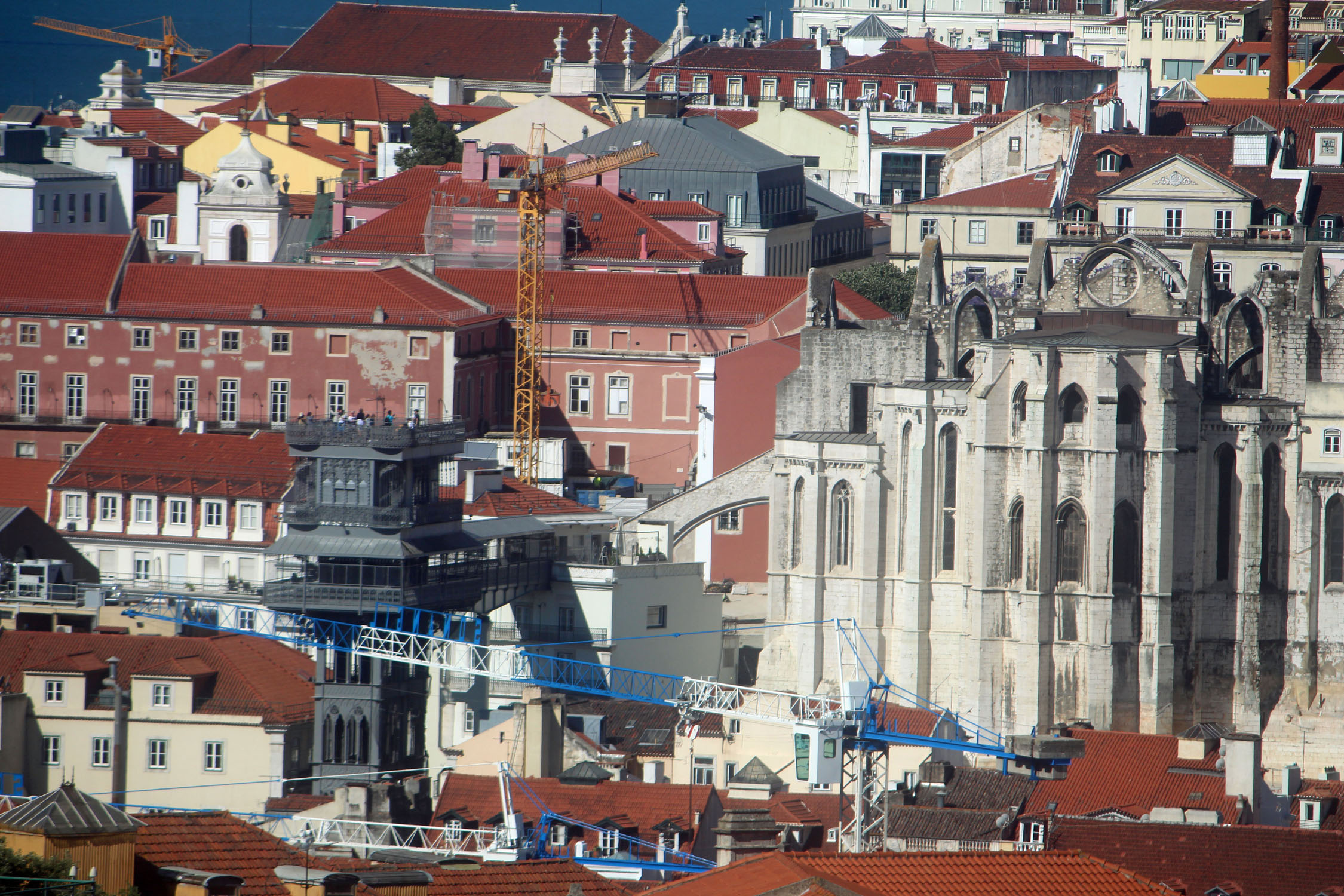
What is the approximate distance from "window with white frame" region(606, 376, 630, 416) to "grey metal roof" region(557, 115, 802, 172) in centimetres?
3201

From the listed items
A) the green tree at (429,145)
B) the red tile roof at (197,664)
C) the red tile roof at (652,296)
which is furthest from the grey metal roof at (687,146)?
the red tile roof at (197,664)

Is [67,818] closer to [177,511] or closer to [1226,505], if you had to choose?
[1226,505]

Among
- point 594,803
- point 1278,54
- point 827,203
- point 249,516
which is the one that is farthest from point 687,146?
point 594,803

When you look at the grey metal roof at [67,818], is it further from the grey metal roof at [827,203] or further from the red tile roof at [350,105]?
the red tile roof at [350,105]

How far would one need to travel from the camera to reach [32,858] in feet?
133

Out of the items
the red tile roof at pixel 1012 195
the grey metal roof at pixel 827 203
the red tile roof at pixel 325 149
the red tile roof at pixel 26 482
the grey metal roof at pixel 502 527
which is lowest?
the grey metal roof at pixel 502 527

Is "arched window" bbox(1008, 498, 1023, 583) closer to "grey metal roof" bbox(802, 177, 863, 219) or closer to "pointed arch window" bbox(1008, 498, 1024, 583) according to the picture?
"pointed arch window" bbox(1008, 498, 1024, 583)

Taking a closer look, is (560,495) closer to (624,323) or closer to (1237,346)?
(624,323)

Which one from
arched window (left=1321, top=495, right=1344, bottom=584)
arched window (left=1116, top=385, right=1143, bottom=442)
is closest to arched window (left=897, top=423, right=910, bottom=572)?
arched window (left=1116, top=385, right=1143, bottom=442)

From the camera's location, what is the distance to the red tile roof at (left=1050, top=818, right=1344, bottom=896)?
56438 mm

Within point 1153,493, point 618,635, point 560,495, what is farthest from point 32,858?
point 560,495

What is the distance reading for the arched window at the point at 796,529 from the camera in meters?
90.0

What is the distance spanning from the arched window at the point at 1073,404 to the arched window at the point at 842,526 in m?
8.10

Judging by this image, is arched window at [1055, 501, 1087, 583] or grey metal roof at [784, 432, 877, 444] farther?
grey metal roof at [784, 432, 877, 444]
